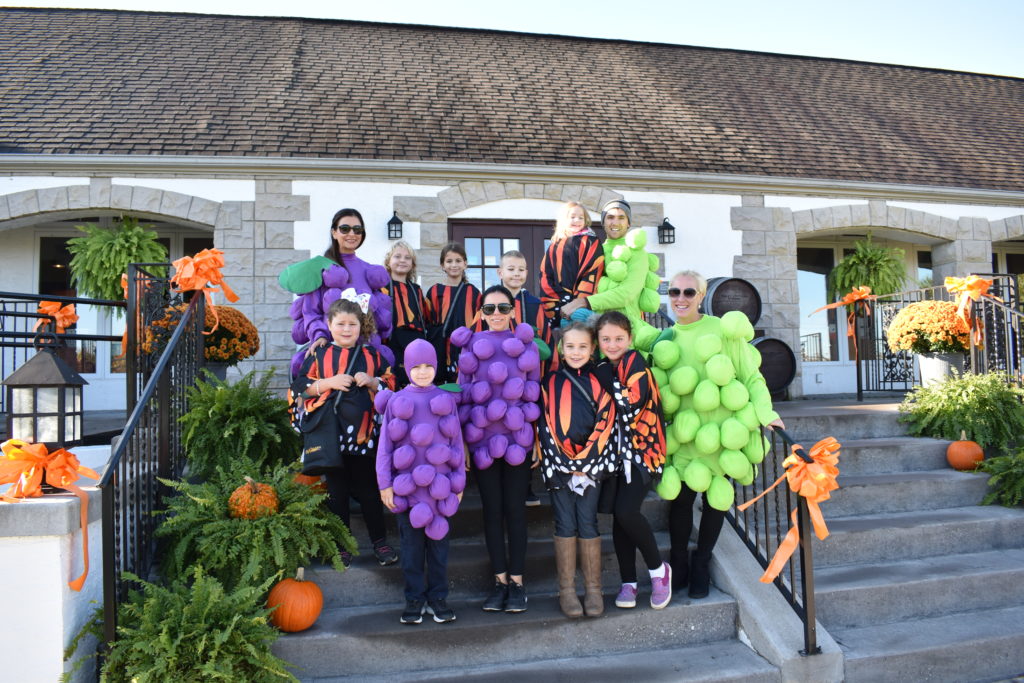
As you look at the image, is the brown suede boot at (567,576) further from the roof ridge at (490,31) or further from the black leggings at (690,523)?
the roof ridge at (490,31)

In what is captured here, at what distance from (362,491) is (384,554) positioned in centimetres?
33

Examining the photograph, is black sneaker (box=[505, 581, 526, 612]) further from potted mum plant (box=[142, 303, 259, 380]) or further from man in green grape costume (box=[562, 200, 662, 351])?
potted mum plant (box=[142, 303, 259, 380])

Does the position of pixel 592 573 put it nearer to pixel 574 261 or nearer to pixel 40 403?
pixel 574 261

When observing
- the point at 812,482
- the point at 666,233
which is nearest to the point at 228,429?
the point at 812,482

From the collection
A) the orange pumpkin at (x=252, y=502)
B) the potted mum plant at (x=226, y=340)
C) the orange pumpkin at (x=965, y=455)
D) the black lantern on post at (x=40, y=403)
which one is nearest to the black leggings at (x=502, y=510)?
the orange pumpkin at (x=252, y=502)

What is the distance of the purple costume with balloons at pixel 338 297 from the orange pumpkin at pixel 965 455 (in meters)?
4.06

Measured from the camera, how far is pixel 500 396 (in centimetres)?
327

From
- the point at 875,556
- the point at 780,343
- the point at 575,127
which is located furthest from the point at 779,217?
the point at 875,556

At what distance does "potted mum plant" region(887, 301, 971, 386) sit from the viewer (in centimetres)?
578

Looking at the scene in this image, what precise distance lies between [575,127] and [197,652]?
6941 millimetres

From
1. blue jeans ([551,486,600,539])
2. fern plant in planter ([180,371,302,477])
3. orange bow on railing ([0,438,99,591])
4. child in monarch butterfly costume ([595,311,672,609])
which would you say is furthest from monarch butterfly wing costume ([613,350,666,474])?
orange bow on railing ([0,438,99,591])

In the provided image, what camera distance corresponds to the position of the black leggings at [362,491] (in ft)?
11.4

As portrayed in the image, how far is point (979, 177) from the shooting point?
855cm

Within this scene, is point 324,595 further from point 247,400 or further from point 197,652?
point 247,400
